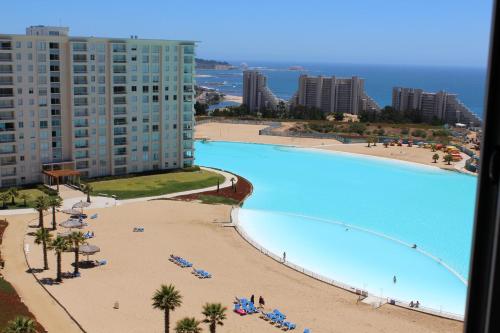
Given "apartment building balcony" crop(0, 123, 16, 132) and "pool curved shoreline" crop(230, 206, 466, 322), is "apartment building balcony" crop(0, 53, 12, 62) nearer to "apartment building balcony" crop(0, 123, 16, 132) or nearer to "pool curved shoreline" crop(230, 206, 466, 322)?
"apartment building balcony" crop(0, 123, 16, 132)

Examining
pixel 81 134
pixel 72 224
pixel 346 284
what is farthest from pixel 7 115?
pixel 346 284

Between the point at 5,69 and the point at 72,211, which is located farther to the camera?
the point at 5,69

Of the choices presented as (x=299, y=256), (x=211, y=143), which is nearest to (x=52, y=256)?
(x=299, y=256)

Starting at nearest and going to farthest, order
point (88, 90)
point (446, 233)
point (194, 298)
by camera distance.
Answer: point (194, 298), point (446, 233), point (88, 90)

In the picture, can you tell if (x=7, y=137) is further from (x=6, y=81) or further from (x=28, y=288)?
(x=28, y=288)

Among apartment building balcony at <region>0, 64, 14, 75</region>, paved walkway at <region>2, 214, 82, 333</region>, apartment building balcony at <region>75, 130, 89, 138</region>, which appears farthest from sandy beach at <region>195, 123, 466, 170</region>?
paved walkway at <region>2, 214, 82, 333</region>

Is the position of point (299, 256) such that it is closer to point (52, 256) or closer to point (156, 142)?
point (52, 256)
